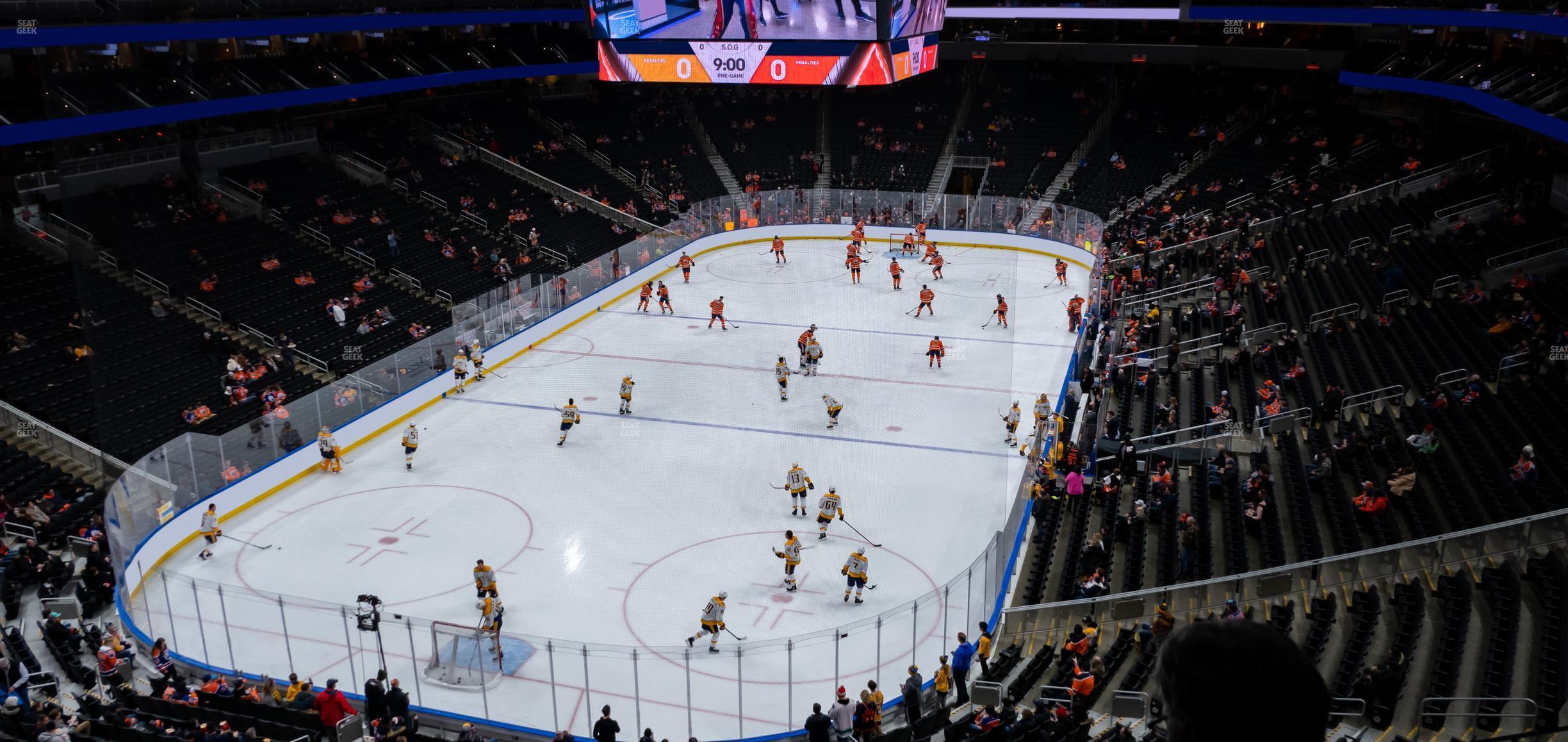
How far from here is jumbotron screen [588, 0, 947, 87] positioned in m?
29.7

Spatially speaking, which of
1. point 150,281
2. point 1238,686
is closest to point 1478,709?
point 1238,686

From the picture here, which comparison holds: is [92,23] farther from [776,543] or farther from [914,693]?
[914,693]

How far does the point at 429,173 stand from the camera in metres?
36.1

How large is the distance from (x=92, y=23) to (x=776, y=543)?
19558mm

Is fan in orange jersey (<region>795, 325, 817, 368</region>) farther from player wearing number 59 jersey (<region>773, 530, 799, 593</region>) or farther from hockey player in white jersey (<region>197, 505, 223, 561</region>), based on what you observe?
hockey player in white jersey (<region>197, 505, 223, 561</region>)

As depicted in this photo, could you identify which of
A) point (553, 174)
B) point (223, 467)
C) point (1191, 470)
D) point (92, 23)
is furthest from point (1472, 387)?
point (553, 174)

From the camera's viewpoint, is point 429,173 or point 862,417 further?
point 429,173

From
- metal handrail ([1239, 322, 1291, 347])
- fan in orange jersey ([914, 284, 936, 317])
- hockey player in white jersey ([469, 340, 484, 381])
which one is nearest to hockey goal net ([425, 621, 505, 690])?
hockey player in white jersey ([469, 340, 484, 381])

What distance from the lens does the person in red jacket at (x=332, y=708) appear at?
12.1m

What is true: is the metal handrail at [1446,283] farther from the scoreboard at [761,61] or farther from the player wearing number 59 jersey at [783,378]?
the scoreboard at [761,61]

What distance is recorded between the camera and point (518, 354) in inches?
1129

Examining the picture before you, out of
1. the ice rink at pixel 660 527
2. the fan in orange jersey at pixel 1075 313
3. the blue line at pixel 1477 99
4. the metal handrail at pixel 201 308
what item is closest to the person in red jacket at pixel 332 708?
the ice rink at pixel 660 527

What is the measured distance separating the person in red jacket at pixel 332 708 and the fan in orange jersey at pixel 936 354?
16.8 meters

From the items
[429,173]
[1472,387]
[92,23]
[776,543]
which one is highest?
[92,23]
